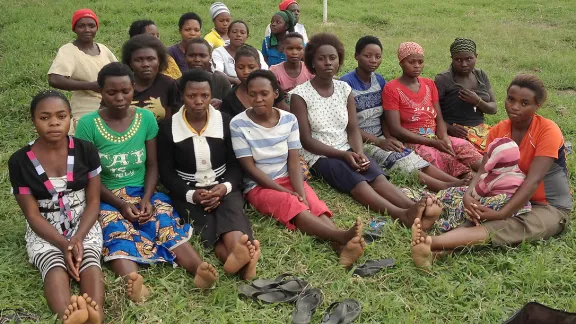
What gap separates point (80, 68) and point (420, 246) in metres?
3.08

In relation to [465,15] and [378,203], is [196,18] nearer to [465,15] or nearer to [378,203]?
A: [378,203]

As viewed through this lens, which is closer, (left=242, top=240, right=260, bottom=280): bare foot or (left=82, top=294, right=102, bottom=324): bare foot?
(left=82, top=294, right=102, bottom=324): bare foot

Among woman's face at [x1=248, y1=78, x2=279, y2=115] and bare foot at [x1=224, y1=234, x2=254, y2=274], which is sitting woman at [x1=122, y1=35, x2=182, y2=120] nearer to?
woman's face at [x1=248, y1=78, x2=279, y2=115]

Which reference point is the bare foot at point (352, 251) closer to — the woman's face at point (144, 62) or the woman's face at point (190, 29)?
the woman's face at point (144, 62)

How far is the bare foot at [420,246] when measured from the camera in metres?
2.99

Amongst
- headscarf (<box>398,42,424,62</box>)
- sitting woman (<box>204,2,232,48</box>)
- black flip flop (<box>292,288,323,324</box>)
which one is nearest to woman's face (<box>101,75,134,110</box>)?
black flip flop (<box>292,288,323,324</box>)

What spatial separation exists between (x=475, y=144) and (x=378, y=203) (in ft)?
4.69

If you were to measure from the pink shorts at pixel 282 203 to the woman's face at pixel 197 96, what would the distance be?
0.70 meters

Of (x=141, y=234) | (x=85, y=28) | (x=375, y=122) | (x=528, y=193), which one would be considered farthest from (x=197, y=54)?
(x=528, y=193)

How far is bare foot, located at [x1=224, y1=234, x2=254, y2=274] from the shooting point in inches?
112

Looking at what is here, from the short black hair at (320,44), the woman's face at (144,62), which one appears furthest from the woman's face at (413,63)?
the woman's face at (144,62)

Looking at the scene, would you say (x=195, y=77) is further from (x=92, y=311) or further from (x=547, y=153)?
(x=547, y=153)

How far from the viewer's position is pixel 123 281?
9.46ft

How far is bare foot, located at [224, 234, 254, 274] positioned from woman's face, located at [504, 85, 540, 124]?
187cm
